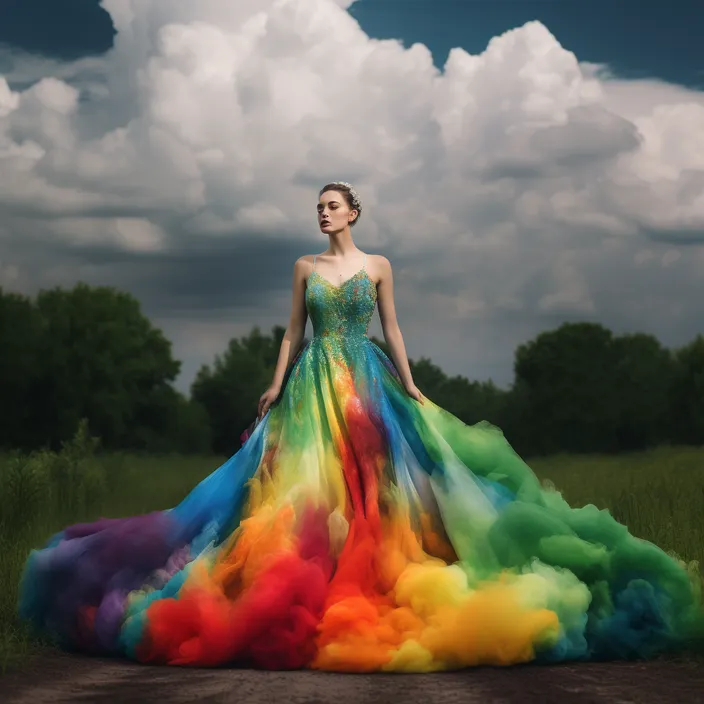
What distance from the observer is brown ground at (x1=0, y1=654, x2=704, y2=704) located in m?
5.13

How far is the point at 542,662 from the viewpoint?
595cm

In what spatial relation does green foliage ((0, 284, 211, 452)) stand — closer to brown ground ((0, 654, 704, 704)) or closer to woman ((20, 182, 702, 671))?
→ woman ((20, 182, 702, 671))

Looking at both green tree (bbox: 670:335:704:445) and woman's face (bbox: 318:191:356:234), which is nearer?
woman's face (bbox: 318:191:356:234)

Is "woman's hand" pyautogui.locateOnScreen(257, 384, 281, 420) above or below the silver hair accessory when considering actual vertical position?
below

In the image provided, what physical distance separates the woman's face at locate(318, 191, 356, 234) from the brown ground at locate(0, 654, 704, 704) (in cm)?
301

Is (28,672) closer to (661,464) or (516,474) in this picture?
(516,474)

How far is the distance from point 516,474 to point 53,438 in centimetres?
2625

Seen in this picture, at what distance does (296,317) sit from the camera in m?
7.47

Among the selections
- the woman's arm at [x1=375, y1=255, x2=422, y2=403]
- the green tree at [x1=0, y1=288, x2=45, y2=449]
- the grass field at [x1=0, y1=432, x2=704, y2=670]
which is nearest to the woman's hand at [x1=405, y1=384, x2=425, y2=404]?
the woman's arm at [x1=375, y1=255, x2=422, y2=403]

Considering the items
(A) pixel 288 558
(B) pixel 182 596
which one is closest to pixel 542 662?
(A) pixel 288 558

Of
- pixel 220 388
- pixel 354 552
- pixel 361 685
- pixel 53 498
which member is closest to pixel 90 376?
pixel 220 388

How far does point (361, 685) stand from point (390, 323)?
2747mm

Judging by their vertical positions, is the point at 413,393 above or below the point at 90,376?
below

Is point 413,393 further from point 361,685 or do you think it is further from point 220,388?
point 220,388
